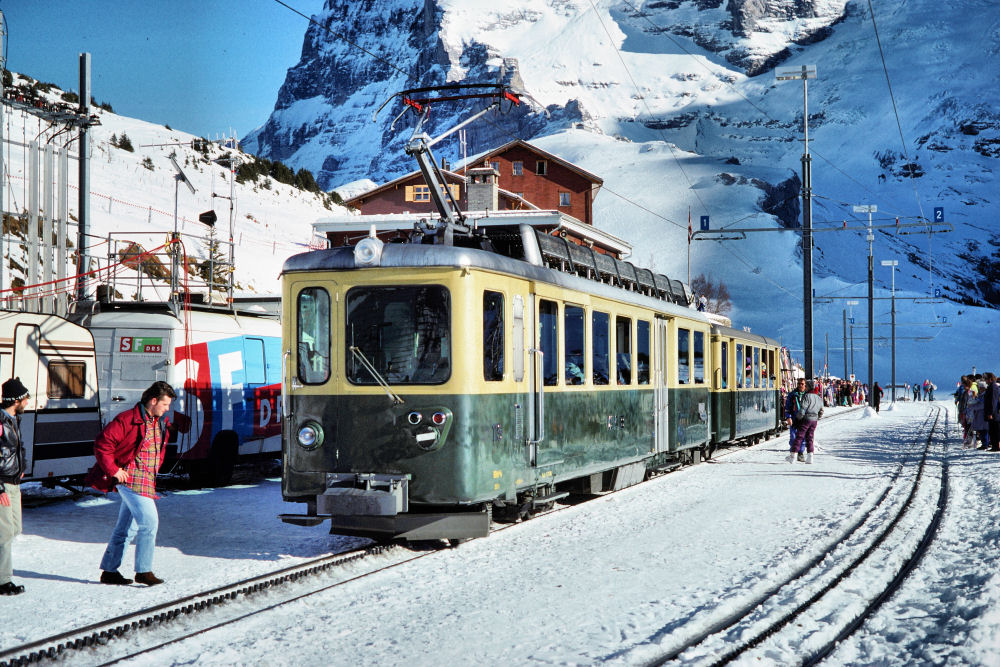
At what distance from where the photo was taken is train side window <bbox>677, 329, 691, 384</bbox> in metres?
16.0

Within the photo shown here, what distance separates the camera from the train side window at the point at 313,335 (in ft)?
30.0

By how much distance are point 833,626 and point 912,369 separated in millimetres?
100944

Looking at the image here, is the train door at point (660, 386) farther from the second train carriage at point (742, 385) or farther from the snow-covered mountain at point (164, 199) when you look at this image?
the snow-covered mountain at point (164, 199)

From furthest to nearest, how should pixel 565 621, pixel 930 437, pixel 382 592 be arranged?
pixel 930 437 → pixel 382 592 → pixel 565 621

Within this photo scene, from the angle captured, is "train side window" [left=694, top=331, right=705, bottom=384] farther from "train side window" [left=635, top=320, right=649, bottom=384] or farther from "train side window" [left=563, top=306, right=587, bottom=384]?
"train side window" [left=563, top=306, right=587, bottom=384]

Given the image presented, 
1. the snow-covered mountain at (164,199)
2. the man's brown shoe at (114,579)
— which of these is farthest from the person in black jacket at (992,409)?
the snow-covered mountain at (164,199)

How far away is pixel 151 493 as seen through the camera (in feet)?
26.0

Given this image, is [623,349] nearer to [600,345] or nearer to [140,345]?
[600,345]

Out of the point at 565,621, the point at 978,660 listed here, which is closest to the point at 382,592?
the point at 565,621

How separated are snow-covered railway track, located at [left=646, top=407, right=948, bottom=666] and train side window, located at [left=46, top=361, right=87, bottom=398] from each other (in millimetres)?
9631

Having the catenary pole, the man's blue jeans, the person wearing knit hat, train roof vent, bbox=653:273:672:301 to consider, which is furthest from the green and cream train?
the catenary pole

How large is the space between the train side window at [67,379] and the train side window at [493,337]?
6.95 meters

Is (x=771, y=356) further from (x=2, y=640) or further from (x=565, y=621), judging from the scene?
(x=2, y=640)

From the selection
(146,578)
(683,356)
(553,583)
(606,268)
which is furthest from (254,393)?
(553,583)
